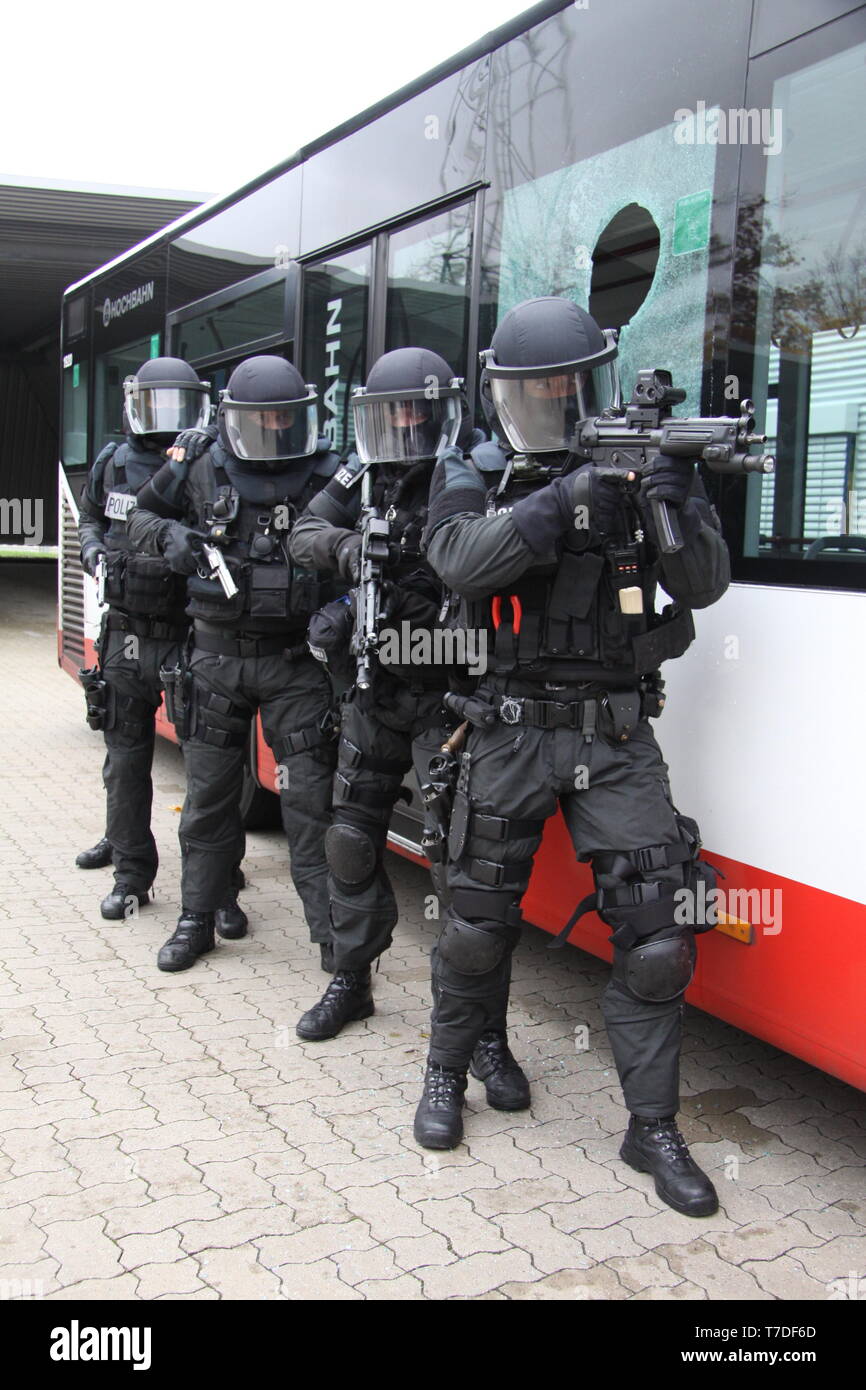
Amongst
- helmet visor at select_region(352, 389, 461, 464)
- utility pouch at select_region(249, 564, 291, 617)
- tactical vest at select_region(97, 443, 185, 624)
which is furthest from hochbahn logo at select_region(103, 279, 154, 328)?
helmet visor at select_region(352, 389, 461, 464)

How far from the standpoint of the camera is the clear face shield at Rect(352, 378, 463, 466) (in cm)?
329

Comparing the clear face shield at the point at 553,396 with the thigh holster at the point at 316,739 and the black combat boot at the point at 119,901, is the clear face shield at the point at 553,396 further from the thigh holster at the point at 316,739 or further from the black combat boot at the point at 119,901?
the black combat boot at the point at 119,901

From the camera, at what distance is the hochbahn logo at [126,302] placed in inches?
266

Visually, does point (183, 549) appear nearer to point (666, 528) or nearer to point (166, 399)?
point (166, 399)

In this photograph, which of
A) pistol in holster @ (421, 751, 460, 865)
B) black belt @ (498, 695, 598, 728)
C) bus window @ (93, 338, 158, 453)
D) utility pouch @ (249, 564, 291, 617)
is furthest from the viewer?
bus window @ (93, 338, 158, 453)

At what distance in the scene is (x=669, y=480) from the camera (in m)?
2.44

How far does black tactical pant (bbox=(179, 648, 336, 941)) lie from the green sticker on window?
1.87m

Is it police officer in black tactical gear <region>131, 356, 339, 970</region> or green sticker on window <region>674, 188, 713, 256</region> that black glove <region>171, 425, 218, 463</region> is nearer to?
police officer in black tactical gear <region>131, 356, 339, 970</region>

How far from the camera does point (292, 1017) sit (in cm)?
388

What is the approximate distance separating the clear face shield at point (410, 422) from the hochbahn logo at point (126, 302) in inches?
154

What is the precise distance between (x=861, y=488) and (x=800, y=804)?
0.70 metres

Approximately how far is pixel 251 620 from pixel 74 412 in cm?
510

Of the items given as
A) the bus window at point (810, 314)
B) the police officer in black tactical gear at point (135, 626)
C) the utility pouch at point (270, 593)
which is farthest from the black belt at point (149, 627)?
the bus window at point (810, 314)

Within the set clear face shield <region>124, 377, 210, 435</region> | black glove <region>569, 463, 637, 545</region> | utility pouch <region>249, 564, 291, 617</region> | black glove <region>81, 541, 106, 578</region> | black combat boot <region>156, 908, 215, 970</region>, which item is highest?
clear face shield <region>124, 377, 210, 435</region>
